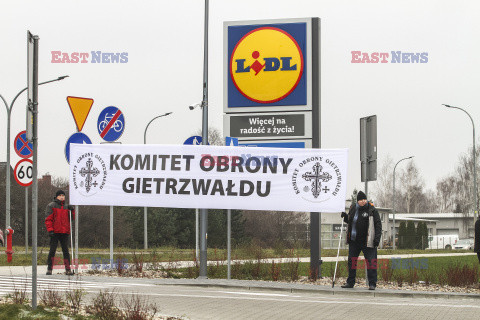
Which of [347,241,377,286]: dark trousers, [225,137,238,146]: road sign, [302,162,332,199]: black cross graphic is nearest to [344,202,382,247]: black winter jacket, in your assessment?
[347,241,377,286]: dark trousers

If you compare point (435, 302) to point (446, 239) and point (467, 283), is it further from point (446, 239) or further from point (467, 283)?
point (446, 239)

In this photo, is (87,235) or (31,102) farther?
(87,235)

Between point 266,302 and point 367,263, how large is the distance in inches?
140

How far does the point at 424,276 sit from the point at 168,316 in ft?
28.7

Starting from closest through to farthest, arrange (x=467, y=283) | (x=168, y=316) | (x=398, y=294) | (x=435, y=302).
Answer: (x=168, y=316)
(x=435, y=302)
(x=398, y=294)
(x=467, y=283)

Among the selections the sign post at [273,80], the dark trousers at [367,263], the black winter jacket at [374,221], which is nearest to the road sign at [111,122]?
the sign post at [273,80]

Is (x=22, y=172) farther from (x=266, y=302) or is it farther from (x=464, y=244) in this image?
(x=464, y=244)

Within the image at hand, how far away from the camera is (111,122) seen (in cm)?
1941

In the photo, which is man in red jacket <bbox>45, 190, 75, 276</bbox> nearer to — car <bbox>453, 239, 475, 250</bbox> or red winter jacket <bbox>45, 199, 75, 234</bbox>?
red winter jacket <bbox>45, 199, 75, 234</bbox>

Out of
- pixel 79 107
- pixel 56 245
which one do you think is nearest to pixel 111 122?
pixel 79 107

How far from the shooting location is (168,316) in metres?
10.4

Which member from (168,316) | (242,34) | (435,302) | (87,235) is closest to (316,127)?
(242,34)

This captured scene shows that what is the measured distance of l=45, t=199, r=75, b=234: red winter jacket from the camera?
17641 mm

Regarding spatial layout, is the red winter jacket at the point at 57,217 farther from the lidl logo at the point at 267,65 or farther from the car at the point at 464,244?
the car at the point at 464,244
